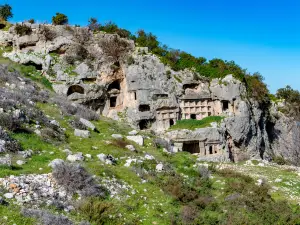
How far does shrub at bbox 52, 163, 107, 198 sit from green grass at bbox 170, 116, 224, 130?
19828 millimetres

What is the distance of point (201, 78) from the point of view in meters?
32.6

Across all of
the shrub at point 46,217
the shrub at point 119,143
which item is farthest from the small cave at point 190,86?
the shrub at point 46,217

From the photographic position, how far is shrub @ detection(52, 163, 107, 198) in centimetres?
1015

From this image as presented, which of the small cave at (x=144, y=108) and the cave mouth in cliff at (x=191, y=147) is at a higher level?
the small cave at (x=144, y=108)

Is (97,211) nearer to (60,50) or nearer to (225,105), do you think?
(60,50)

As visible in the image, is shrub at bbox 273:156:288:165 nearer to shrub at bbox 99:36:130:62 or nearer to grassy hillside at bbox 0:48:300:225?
grassy hillside at bbox 0:48:300:225

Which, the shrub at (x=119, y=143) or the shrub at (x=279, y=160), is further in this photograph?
the shrub at (x=279, y=160)

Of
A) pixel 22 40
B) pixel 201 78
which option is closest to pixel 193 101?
pixel 201 78

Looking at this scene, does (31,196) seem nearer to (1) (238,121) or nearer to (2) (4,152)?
(2) (4,152)

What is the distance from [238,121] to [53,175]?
23248 mm

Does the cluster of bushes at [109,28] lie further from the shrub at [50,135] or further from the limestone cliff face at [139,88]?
the shrub at [50,135]

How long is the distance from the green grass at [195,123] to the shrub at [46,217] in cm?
2217

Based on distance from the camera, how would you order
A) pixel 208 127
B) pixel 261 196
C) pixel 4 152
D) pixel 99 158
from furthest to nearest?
1. pixel 208 127
2. pixel 99 158
3. pixel 261 196
4. pixel 4 152

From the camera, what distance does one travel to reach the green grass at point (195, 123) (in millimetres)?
29830
